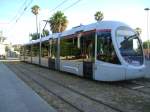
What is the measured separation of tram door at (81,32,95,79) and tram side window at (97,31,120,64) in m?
0.51

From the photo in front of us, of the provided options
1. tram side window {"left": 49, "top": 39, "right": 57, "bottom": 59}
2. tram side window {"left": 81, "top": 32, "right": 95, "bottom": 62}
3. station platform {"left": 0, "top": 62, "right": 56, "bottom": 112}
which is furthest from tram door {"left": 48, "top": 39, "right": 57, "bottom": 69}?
station platform {"left": 0, "top": 62, "right": 56, "bottom": 112}

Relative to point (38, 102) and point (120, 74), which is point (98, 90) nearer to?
point (120, 74)

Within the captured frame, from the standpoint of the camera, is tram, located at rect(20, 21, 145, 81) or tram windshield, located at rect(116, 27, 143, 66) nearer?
tram, located at rect(20, 21, 145, 81)

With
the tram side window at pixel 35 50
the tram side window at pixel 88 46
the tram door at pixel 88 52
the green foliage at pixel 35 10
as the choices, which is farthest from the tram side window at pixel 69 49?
the green foliage at pixel 35 10

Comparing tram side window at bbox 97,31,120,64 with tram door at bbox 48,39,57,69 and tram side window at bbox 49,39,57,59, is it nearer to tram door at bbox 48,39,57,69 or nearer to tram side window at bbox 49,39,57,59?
tram side window at bbox 49,39,57,59

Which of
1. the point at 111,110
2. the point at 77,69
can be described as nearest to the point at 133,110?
the point at 111,110

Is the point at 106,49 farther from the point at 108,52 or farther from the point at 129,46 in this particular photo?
the point at 129,46

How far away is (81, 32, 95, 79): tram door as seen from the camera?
56.1ft

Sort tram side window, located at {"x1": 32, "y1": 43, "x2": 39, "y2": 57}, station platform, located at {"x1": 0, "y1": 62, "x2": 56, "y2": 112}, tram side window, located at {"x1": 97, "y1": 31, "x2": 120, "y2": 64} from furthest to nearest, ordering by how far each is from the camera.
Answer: tram side window, located at {"x1": 32, "y1": 43, "x2": 39, "y2": 57}, tram side window, located at {"x1": 97, "y1": 31, "x2": 120, "y2": 64}, station platform, located at {"x1": 0, "y1": 62, "x2": 56, "y2": 112}

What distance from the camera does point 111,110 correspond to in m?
10.0

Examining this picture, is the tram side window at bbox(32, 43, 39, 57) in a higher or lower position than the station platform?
higher

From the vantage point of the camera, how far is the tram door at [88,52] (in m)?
17.1

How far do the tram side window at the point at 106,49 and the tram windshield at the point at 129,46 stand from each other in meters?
0.38

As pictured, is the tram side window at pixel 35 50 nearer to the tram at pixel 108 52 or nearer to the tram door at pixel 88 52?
the tram at pixel 108 52
